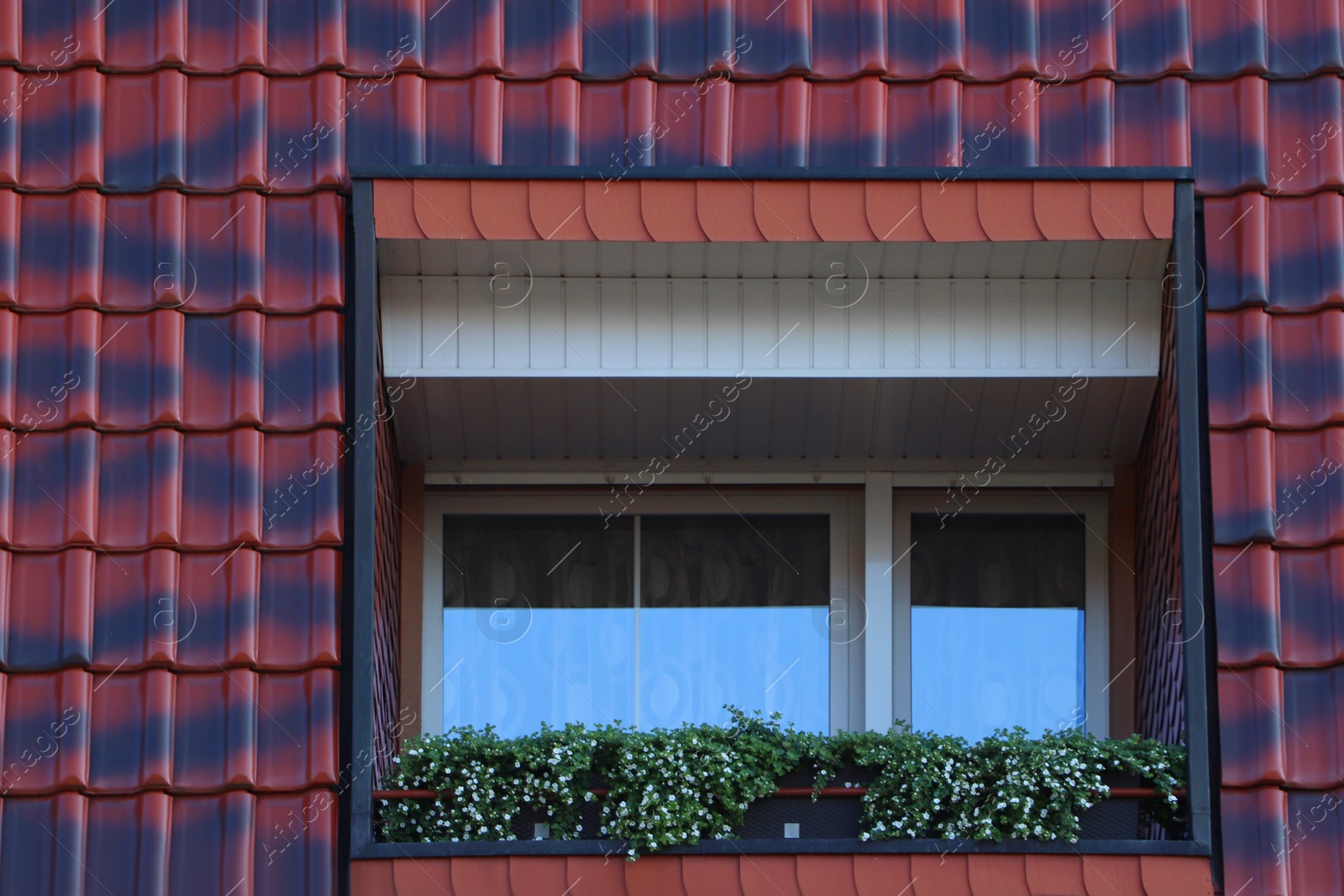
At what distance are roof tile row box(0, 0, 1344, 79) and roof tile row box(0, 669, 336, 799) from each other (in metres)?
2.64

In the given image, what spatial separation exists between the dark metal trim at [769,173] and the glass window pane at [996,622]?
1946mm

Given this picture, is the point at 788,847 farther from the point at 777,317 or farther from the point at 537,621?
the point at 777,317

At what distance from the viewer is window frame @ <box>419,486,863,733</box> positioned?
29.8 feet

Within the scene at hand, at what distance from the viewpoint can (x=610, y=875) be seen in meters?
7.34

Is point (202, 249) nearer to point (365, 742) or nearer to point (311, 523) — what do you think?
point (311, 523)

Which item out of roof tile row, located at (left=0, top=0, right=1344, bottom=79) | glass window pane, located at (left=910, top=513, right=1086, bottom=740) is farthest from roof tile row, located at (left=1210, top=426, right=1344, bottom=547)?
roof tile row, located at (left=0, top=0, right=1344, bottom=79)

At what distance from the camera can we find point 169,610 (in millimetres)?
7633

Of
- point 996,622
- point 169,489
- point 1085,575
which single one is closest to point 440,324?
point 169,489

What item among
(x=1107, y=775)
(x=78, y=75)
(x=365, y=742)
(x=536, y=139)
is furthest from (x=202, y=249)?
(x=1107, y=775)

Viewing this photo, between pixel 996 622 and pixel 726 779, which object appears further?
pixel 996 622

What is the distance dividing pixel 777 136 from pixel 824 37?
50 cm

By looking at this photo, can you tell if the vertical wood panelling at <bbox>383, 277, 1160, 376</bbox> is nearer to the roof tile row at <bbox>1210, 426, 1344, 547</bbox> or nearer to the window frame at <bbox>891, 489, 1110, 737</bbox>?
the roof tile row at <bbox>1210, 426, 1344, 547</bbox>

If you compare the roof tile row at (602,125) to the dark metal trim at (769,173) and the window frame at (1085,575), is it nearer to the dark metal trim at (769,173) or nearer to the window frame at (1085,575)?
the dark metal trim at (769,173)

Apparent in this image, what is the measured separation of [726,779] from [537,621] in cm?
193
